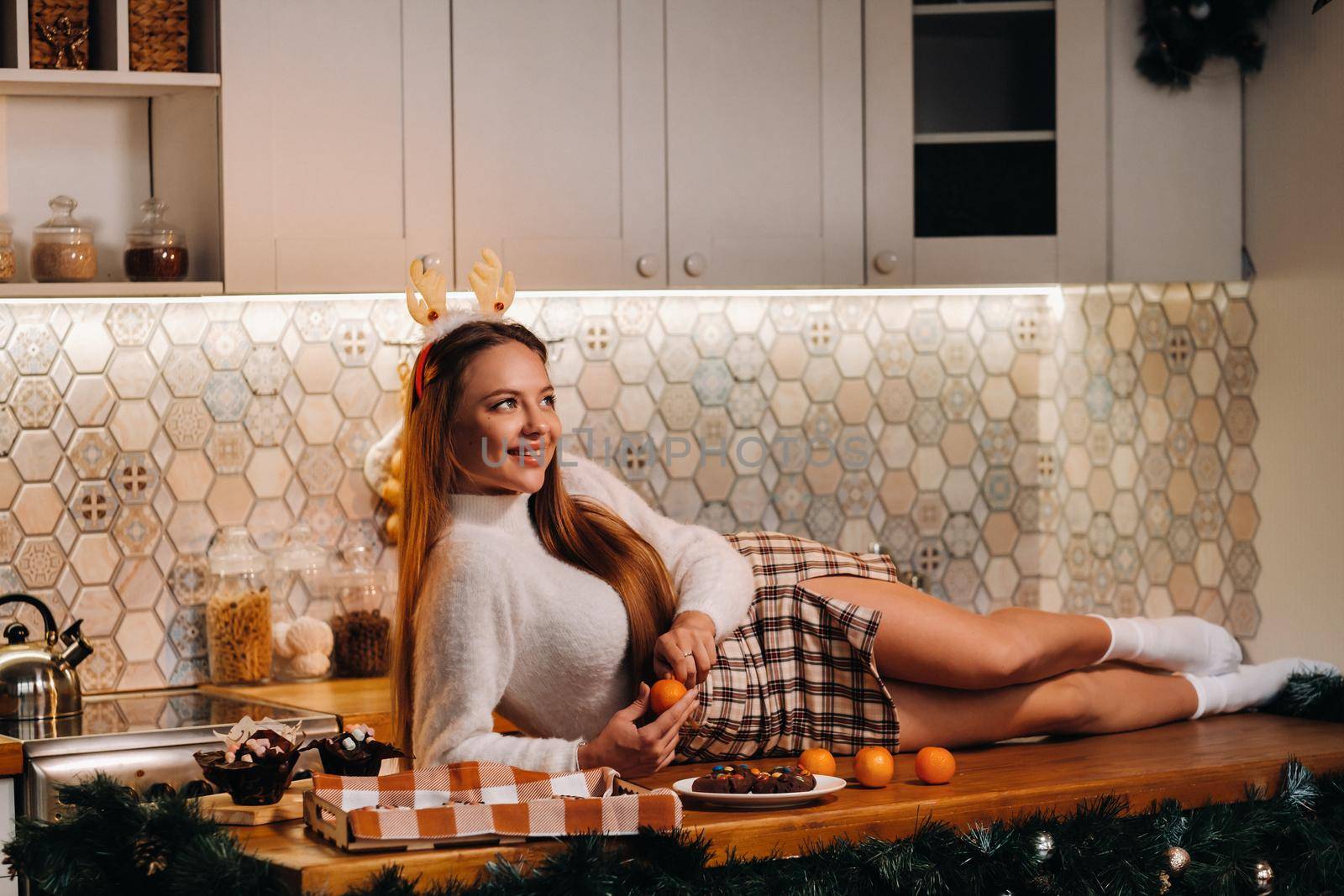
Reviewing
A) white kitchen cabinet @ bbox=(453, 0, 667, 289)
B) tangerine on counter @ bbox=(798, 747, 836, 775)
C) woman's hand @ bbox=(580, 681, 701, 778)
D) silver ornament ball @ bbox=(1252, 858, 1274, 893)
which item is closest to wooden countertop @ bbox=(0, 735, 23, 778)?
woman's hand @ bbox=(580, 681, 701, 778)

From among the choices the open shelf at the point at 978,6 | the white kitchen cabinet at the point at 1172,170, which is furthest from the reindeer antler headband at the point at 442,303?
the white kitchen cabinet at the point at 1172,170

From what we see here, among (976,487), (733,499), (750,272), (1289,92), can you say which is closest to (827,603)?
(750,272)

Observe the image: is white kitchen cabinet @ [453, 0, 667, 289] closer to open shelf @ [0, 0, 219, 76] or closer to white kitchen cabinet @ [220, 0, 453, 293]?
white kitchen cabinet @ [220, 0, 453, 293]

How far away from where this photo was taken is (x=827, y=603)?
205 cm

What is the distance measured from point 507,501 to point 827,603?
468 mm

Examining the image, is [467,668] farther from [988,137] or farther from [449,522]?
[988,137]

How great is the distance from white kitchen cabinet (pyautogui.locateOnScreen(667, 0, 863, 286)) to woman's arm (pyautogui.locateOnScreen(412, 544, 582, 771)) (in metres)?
1.03

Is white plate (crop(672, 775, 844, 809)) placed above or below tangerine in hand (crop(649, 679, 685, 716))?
below

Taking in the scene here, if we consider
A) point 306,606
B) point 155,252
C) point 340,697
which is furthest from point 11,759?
point 155,252

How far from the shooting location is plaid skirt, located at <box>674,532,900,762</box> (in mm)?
2000

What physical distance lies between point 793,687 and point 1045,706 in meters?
0.37

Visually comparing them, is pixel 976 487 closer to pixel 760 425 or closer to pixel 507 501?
pixel 760 425

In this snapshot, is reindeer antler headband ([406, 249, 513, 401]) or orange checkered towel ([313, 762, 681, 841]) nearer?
orange checkered towel ([313, 762, 681, 841])

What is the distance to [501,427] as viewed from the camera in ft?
6.27
